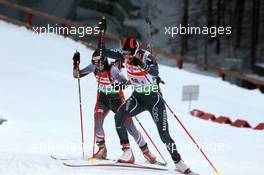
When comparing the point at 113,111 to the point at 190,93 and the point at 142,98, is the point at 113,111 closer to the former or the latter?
the point at 142,98

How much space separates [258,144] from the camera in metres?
13.4

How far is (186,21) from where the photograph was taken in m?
37.4

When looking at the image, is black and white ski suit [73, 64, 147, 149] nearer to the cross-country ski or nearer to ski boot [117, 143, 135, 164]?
the cross-country ski

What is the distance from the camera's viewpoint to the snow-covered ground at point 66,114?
10.5 m

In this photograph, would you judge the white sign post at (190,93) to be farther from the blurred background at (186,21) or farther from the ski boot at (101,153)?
the blurred background at (186,21)

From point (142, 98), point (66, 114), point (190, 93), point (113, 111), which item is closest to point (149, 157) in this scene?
point (113, 111)

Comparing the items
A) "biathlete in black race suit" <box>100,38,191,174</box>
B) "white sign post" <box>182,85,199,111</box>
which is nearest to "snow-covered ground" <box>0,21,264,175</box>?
"white sign post" <box>182,85,199,111</box>

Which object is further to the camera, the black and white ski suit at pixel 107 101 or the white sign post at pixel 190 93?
the white sign post at pixel 190 93

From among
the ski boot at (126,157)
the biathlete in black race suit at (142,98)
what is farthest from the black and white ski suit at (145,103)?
the ski boot at (126,157)

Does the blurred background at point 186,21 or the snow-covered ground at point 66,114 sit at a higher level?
the blurred background at point 186,21

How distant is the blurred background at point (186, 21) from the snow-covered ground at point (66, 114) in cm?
1313

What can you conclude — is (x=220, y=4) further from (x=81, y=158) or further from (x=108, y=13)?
(x=81, y=158)

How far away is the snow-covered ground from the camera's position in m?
10.5

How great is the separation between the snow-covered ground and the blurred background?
517 inches
